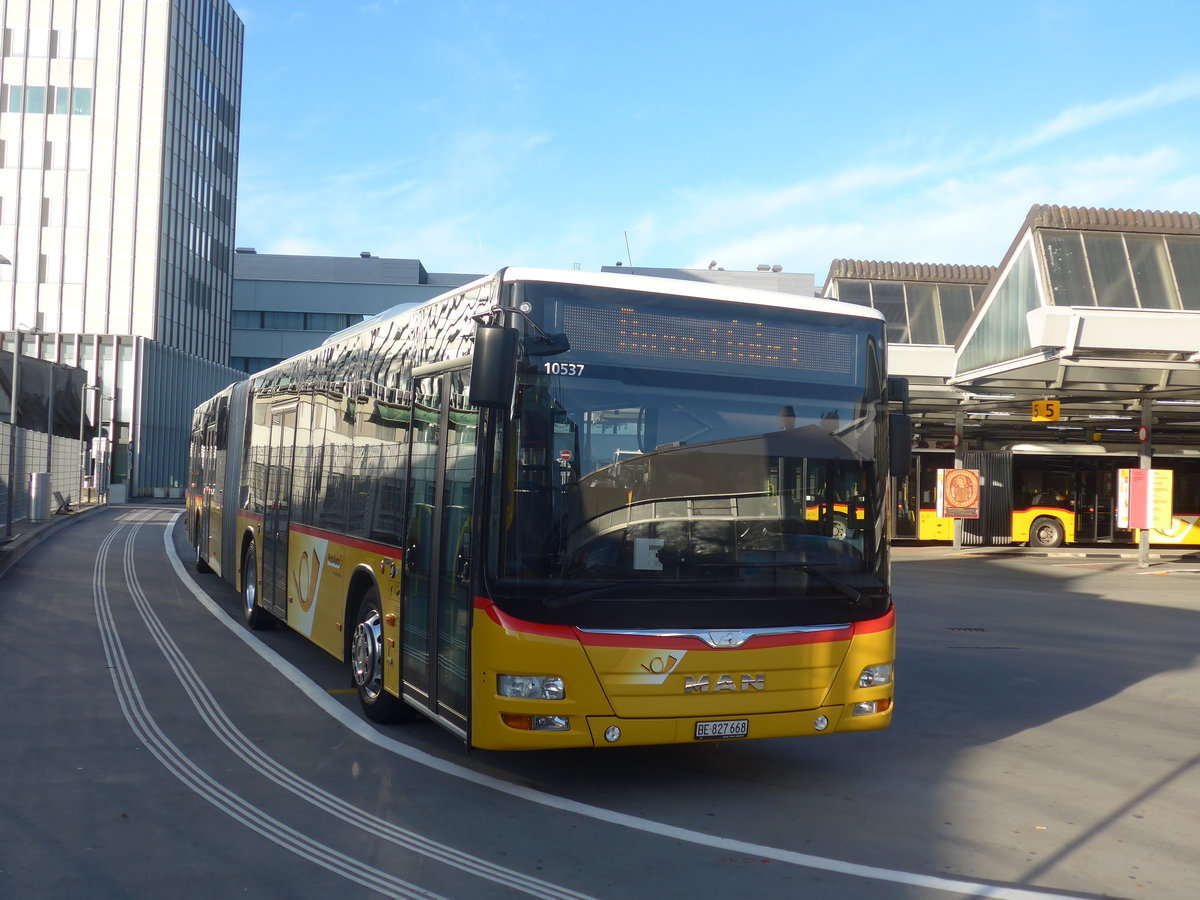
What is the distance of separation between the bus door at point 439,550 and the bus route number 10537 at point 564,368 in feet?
1.66

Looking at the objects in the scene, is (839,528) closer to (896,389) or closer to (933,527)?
(896,389)

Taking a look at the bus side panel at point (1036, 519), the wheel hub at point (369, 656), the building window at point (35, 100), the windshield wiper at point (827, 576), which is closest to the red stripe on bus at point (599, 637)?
the windshield wiper at point (827, 576)

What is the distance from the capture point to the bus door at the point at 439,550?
21.8 ft

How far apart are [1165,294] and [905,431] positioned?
18653 mm

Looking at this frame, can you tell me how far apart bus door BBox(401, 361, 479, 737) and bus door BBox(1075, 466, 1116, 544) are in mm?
28415

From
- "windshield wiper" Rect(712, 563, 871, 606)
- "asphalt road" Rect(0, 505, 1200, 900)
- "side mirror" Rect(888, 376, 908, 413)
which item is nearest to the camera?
"asphalt road" Rect(0, 505, 1200, 900)

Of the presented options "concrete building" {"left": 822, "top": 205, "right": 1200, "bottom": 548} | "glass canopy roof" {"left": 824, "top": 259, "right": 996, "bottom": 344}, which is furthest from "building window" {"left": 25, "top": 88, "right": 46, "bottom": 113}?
"glass canopy roof" {"left": 824, "top": 259, "right": 996, "bottom": 344}

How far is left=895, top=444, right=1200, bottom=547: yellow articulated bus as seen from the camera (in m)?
31.9

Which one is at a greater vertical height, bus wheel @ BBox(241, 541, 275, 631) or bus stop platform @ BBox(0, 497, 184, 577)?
bus wheel @ BBox(241, 541, 275, 631)

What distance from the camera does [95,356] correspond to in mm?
62000

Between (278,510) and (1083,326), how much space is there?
1478 centimetres

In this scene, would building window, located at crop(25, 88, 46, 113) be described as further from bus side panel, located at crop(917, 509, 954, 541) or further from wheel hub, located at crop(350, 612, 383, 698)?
wheel hub, located at crop(350, 612, 383, 698)

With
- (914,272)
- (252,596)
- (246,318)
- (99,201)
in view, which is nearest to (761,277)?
(246,318)

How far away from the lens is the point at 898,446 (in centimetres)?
Result: 736
